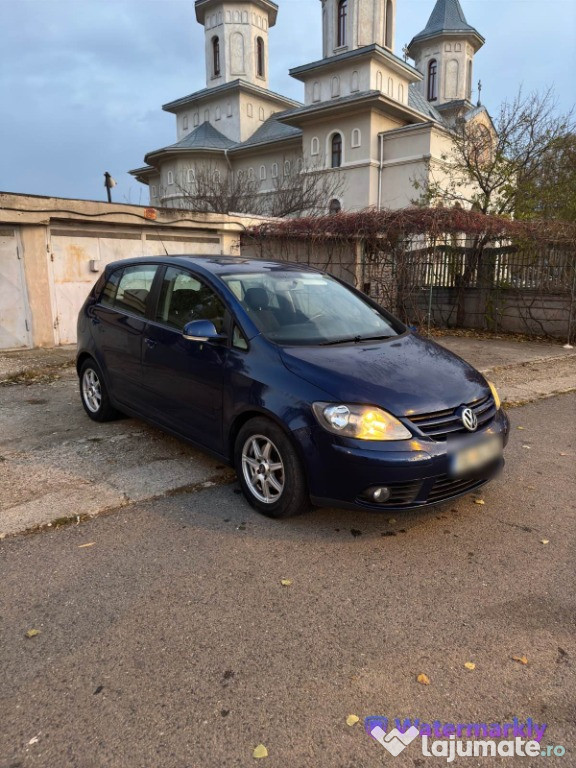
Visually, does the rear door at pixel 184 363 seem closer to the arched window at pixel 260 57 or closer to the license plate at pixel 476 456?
the license plate at pixel 476 456

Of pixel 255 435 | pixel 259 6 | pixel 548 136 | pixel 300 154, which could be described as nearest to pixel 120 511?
pixel 255 435

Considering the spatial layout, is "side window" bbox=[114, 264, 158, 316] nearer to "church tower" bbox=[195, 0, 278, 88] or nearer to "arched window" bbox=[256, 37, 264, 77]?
"church tower" bbox=[195, 0, 278, 88]

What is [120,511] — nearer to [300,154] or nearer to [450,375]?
[450,375]

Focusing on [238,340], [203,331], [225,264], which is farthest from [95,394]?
[238,340]

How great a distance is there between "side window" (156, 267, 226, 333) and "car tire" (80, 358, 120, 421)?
1.36m

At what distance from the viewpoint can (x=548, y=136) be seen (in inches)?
765

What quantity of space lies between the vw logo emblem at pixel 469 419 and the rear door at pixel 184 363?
5.50 feet

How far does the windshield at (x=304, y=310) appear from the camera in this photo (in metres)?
4.15

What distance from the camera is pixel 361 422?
334 cm

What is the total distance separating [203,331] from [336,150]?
32.3 metres

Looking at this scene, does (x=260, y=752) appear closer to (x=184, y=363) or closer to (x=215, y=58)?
(x=184, y=363)

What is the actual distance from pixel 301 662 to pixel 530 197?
20.2 metres

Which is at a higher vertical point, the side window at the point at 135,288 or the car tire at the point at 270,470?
the side window at the point at 135,288

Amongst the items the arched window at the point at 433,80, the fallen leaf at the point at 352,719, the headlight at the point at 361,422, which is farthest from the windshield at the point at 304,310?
the arched window at the point at 433,80
